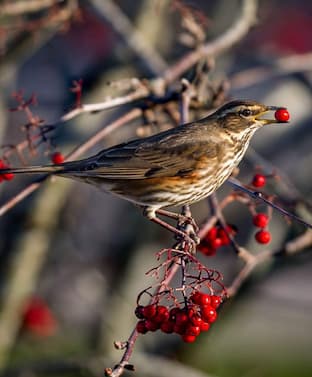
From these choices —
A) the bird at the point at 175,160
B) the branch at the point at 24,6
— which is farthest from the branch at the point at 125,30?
the bird at the point at 175,160

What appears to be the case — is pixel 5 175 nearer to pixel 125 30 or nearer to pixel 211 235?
pixel 211 235

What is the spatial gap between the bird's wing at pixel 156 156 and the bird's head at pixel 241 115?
6.4 inches

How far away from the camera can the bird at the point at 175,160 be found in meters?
4.31

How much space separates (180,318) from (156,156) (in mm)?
1523

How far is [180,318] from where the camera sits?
10.1ft

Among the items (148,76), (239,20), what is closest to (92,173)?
(148,76)

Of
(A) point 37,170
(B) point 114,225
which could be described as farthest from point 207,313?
(B) point 114,225

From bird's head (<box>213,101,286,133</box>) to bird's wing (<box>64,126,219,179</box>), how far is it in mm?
162

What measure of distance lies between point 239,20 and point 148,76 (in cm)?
70

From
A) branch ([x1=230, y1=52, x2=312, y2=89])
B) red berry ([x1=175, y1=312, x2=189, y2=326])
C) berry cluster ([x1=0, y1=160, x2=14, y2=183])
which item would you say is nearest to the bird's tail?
berry cluster ([x1=0, y1=160, x2=14, y2=183])

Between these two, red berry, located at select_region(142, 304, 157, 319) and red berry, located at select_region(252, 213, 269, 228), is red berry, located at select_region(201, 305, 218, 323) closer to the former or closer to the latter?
red berry, located at select_region(142, 304, 157, 319)

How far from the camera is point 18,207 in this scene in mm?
6113

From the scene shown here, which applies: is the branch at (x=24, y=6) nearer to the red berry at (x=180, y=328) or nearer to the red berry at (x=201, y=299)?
the red berry at (x=201, y=299)

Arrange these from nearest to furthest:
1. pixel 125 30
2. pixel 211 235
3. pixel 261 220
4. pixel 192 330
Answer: pixel 192 330, pixel 211 235, pixel 261 220, pixel 125 30
